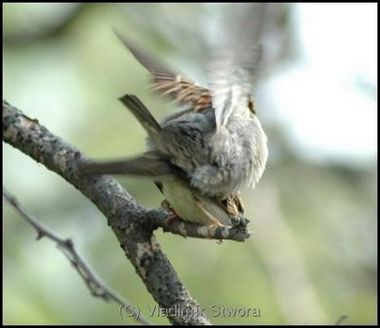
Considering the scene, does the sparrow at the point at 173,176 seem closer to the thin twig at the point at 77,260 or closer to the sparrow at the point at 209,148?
the sparrow at the point at 209,148

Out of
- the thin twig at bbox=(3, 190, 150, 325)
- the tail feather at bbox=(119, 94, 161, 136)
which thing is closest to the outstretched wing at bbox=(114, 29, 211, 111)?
the tail feather at bbox=(119, 94, 161, 136)

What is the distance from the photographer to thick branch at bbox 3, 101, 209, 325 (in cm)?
277

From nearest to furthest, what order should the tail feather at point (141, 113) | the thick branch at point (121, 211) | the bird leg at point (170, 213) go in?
1. the thick branch at point (121, 211)
2. the bird leg at point (170, 213)
3. the tail feather at point (141, 113)

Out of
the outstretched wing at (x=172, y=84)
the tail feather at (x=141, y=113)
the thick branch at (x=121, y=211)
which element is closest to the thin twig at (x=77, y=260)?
Result: the thick branch at (x=121, y=211)

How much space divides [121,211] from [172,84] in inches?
42.6

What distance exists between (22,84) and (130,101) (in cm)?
750

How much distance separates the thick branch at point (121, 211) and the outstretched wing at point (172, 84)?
0.71m

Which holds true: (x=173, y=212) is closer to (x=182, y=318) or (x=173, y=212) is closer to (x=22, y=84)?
(x=182, y=318)

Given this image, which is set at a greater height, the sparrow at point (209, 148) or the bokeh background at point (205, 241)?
the sparrow at point (209, 148)

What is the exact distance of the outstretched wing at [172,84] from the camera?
12.4 feet

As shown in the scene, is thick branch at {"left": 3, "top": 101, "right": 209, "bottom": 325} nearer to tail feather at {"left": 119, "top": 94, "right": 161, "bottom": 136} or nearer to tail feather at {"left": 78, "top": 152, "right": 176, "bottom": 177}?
tail feather at {"left": 78, "top": 152, "right": 176, "bottom": 177}

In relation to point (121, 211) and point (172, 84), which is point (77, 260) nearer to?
point (121, 211)

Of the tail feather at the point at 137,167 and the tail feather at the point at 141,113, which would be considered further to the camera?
the tail feather at the point at 141,113

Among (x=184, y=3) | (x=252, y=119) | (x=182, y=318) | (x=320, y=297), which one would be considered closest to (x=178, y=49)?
(x=184, y=3)
